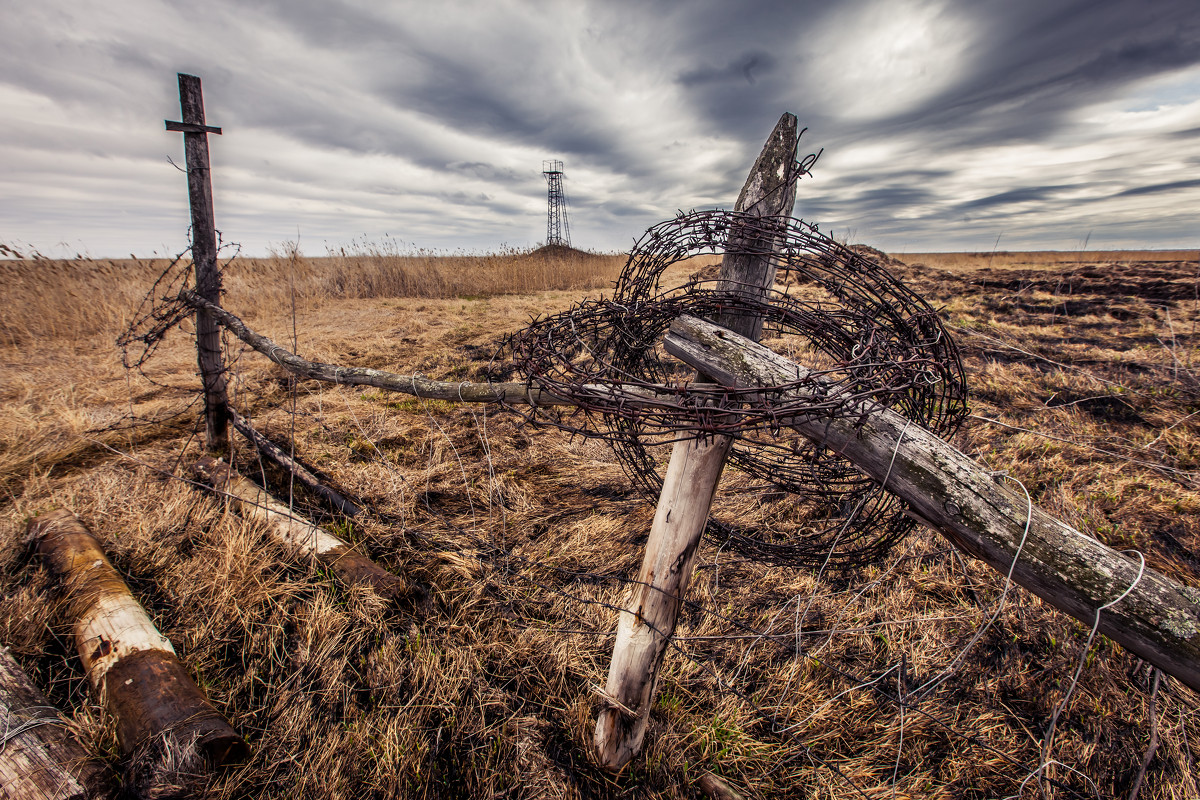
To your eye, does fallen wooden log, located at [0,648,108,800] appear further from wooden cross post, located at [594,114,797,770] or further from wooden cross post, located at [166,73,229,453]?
wooden cross post, located at [166,73,229,453]

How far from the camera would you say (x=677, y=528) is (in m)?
1.61

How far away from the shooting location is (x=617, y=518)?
3428 mm

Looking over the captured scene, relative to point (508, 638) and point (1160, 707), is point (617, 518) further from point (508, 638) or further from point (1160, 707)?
point (1160, 707)

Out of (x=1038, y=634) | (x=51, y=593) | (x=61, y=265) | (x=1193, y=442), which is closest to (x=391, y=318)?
(x=61, y=265)

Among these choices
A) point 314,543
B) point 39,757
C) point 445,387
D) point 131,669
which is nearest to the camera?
point 39,757

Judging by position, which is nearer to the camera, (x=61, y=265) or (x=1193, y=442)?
(x=1193, y=442)

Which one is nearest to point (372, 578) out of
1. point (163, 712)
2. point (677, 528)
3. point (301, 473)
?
point (163, 712)

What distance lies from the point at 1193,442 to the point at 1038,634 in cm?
339

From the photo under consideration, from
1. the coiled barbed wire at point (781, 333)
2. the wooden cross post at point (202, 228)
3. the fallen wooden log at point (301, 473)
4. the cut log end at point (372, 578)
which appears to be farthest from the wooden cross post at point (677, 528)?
the wooden cross post at point (202, 228)

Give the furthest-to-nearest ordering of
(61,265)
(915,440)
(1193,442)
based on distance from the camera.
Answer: (61,265) < (1193,442) < (915,440)

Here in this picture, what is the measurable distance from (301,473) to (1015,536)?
430 centimetres

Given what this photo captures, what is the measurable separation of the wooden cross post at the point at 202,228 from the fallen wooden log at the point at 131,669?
173 cm

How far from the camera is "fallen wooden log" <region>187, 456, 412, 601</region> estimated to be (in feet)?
8.28

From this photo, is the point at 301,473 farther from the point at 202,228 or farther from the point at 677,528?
the point at 677,528
